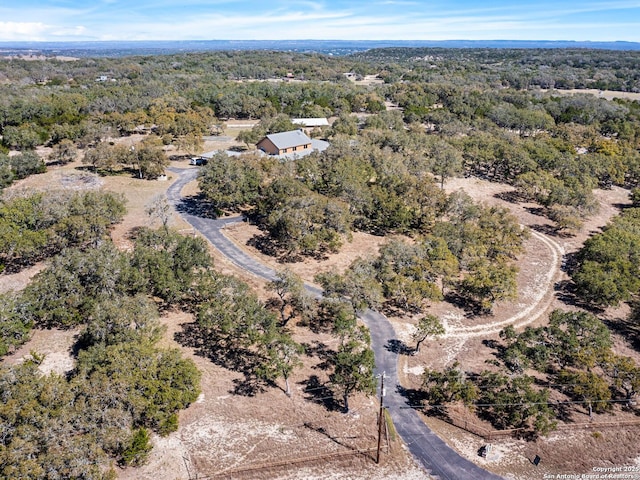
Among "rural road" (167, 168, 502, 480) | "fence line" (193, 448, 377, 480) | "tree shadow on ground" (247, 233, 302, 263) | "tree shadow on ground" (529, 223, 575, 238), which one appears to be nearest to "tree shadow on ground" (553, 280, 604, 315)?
"tree shadow on ground" (529, 223, 575, 238)

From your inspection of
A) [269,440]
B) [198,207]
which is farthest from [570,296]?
[198,207]

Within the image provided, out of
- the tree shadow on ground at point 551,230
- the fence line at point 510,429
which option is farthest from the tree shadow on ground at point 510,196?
the fence line at point 510,429

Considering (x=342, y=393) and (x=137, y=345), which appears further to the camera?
(x=342, y=393)

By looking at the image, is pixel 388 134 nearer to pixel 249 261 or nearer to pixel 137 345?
pixel 249 261

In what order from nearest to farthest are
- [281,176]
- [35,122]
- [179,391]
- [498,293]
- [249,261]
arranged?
Answer: 1. [179,391]
2. [498,293]
3. [249,261]
4. [281,176]
5. [35,122]

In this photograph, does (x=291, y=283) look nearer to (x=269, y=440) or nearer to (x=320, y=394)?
(x=320, y=394)

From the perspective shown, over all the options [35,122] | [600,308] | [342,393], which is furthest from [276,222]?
[35,122]

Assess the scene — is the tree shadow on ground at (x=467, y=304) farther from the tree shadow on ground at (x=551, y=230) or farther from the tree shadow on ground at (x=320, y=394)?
the tree shadow on ground at (x=551, y=230)
